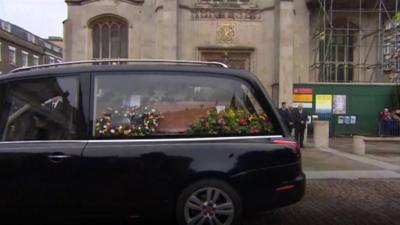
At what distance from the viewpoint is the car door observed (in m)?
6.01

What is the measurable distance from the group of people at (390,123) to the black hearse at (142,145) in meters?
20.0

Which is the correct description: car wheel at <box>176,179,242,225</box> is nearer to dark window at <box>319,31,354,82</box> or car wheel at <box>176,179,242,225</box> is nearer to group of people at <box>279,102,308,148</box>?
group of people at <box>279,102,308,148</box>

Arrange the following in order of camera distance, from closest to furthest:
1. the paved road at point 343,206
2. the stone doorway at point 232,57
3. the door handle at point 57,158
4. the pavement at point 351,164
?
the door handle at point 57,158, the paved road at point 343,206, the pavement at point 351,164, the stone doorway at point 232,57

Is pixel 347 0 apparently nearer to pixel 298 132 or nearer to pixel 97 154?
pixel 298 132

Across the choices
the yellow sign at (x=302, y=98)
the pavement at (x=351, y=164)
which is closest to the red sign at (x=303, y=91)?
the yellow sign at (x=302, y=98)

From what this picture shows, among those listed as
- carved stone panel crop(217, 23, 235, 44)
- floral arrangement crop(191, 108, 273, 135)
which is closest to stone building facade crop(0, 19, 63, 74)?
carved stone panel crop(217, 23, 235, 44)

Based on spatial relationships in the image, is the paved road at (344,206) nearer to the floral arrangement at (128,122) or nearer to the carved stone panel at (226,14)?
the floral arrangement at (128,122)

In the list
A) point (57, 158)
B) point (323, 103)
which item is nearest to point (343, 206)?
point (57, 158)

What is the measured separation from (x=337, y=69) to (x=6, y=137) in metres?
25.1

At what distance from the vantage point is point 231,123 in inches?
252

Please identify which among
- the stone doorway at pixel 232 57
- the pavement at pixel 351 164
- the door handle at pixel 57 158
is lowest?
the pavement at pixel 351 164

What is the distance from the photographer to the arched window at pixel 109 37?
94.5 ft

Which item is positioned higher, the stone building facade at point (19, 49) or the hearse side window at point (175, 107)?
the stone building facade at point (19, 49)

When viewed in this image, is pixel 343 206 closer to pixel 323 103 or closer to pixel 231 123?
pixel 231 123
